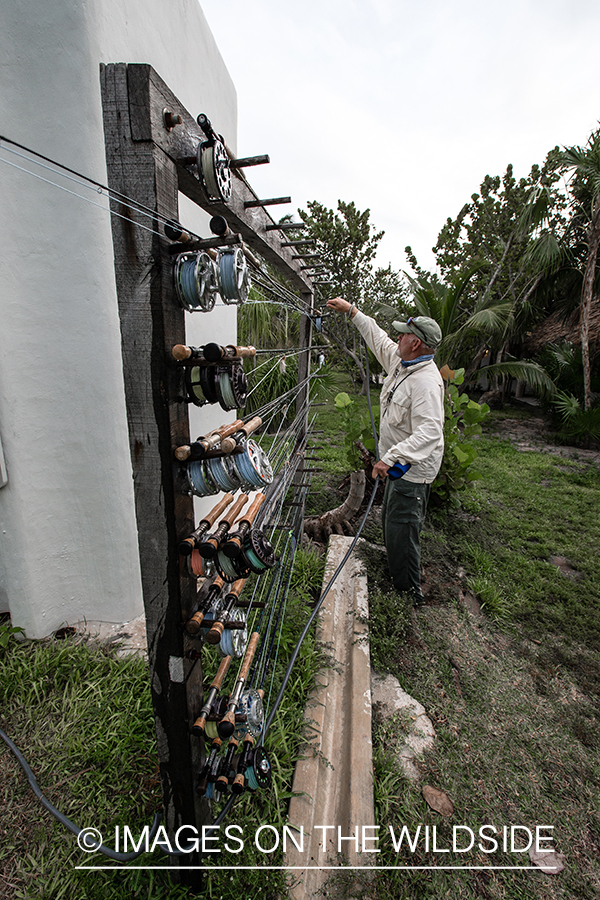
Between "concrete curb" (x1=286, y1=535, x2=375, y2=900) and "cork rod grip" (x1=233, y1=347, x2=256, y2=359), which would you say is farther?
"concrete curb" (x1=286, y1=535, x2=375, y2=900)

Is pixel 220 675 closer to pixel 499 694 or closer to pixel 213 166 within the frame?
pixel 213 166

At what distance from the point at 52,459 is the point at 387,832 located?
2640 mm

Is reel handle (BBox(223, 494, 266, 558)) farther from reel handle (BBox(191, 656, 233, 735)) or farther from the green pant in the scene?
the green pant

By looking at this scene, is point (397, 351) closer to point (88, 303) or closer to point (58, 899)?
point (88, 303)

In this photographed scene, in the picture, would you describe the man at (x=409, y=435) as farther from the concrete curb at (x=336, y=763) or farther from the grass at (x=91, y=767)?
the grass at (x=91, y=767)

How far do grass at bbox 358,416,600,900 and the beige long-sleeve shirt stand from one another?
44.7 inches

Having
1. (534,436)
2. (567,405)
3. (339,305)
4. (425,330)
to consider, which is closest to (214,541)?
(425,330)

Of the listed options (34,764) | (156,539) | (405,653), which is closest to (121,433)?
(156,539)

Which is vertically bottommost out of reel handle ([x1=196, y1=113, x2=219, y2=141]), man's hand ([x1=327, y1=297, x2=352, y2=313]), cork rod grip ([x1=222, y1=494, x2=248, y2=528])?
cork rod grip ([x1=222, y1=494, x2=248, y2=528])

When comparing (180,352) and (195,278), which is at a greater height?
(195,278)

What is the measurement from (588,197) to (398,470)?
10243 millimetres

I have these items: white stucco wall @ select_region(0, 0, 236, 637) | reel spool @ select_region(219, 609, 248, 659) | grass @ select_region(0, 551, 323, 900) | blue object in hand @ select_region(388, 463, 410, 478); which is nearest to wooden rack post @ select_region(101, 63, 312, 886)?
reel spool @ select_region(219, 609, 248, 659)

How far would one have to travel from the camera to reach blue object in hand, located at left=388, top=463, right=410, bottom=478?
3027 millimetres

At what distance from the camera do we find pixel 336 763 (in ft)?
7.16
